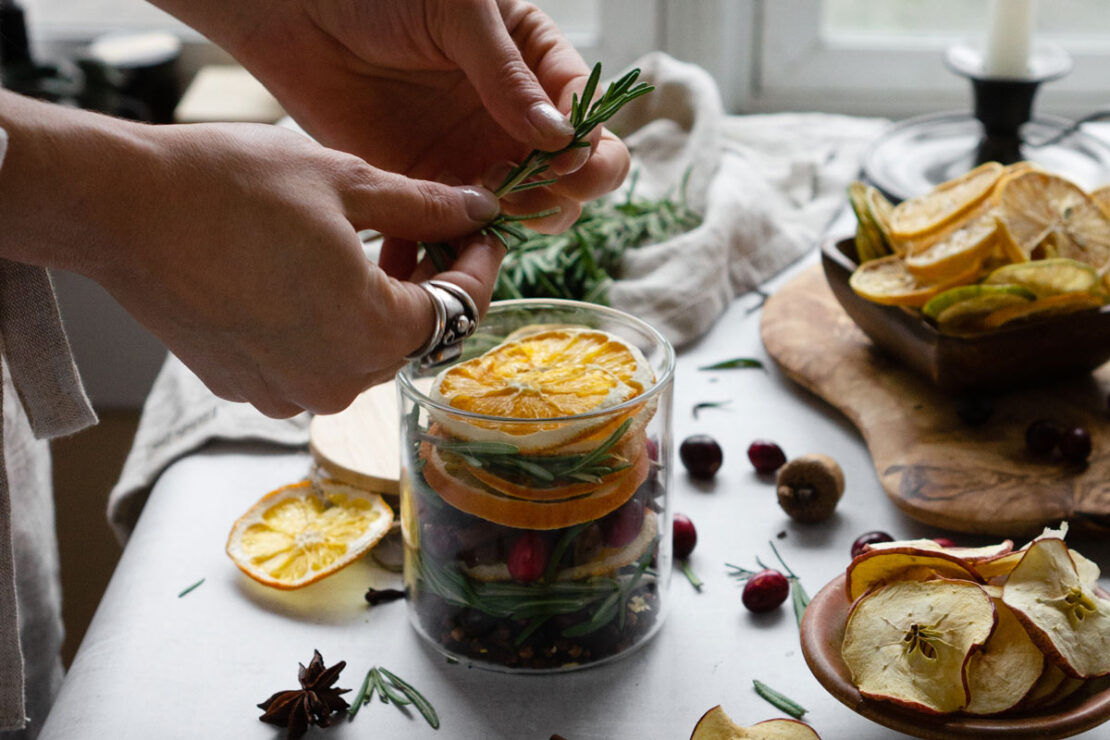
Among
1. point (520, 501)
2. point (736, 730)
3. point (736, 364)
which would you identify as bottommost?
point (736, 364)

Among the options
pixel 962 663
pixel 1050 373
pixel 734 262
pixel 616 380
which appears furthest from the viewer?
pixel 734 262

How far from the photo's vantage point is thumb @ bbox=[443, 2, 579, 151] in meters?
0.80

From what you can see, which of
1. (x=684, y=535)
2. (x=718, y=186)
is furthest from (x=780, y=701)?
(x=718, y=186)

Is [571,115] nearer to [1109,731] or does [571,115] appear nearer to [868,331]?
[868,331]

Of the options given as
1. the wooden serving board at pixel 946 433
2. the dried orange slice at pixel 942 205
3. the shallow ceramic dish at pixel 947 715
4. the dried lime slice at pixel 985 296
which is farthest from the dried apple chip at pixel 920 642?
the dried orange slice at pixel 942 205

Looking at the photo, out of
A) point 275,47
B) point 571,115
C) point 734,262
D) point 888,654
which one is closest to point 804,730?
point 888,654

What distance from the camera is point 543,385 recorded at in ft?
2.50

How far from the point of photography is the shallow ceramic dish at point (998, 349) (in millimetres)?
978

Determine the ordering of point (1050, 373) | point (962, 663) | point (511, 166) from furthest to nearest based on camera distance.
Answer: point (1050, 373) → point (511, 166) → point (962, 663)

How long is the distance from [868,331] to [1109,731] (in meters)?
0.50

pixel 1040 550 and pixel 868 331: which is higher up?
pixel 1040 550

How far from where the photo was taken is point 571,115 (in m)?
0.83

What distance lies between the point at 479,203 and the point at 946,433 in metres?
0.51

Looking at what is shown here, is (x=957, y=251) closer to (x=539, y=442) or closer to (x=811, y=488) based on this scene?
(x=811, y=488)
